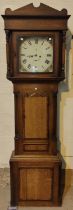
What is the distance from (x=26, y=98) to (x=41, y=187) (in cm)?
73

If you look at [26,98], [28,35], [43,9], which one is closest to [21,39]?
[28,35]

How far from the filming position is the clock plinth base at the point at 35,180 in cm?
227

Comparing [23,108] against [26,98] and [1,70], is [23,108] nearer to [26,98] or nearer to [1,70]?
[26,98]

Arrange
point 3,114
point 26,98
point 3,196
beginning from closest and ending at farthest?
point 26,98
point 3,196
point 3,114

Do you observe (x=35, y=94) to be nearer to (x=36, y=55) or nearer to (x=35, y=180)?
(x=36, y=55)

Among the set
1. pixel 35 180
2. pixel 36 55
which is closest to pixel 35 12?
pixel 36 55

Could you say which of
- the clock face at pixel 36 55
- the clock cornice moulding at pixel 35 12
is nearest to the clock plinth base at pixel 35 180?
the clock face at pixel 36 55

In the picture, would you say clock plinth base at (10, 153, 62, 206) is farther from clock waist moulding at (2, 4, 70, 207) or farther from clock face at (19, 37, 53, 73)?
clock face at (19, 37, 53, 73)

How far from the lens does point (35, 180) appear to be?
2.31 metres

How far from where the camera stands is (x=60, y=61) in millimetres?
2158

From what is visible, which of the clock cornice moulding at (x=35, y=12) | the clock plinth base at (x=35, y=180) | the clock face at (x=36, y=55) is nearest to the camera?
the clock cornice moulding at (x=35, y=12)

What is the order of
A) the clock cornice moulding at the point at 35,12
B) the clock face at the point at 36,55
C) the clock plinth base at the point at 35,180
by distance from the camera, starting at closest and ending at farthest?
the clock cornice moulding at the point at 35,12, the clock face at the point at 36,55, the clock plinth base at the point at 35,180

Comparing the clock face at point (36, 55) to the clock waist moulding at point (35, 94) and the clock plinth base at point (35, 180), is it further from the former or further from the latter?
the clock plinth base at point (35, 180)

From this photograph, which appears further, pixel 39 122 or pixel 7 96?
pixel 7 96
